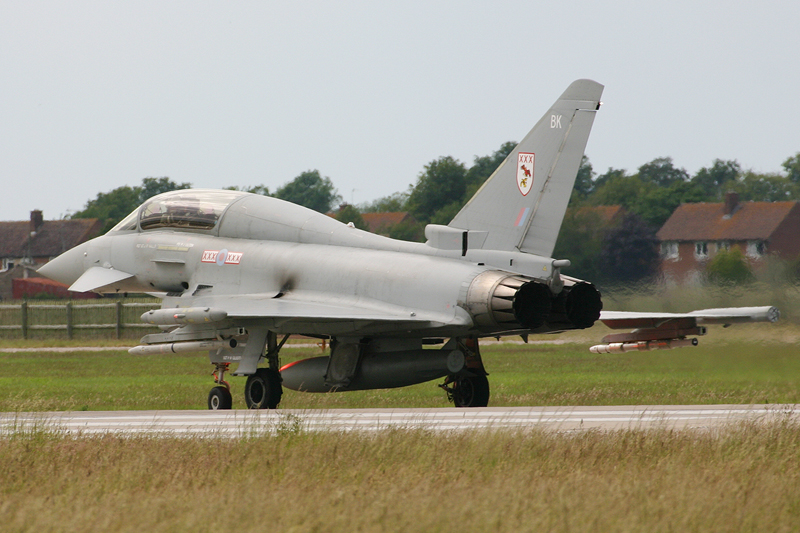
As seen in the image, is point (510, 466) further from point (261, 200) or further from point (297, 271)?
point (261, 200)

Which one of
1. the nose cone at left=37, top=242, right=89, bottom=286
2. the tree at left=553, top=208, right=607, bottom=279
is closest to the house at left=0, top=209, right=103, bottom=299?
the tree at left=553, top=208, right=607, bottom=279

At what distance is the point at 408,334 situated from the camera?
49.9 feet

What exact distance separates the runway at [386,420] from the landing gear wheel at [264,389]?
1.60 metres

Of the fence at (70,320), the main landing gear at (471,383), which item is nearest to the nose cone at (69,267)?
the main landing gear at (471,383)

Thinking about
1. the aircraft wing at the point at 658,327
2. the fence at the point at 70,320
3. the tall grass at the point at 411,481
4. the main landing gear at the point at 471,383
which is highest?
the aircraft wing at the point at 658,327

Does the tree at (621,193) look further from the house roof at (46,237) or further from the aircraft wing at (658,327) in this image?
the aircraft wing at (658,327)

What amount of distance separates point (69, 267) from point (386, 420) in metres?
8.91

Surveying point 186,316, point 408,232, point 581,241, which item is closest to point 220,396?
point 186,316

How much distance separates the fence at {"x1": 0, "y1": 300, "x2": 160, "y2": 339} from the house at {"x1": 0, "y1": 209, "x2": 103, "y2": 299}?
46563mm

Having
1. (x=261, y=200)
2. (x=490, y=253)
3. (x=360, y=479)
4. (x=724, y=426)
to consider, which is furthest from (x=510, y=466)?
(x=261, y=200)

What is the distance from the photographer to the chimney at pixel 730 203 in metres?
62.8

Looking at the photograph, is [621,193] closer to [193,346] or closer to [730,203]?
[730,203]

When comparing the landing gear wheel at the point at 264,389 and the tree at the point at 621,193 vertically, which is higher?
the tree at the point at 621,193

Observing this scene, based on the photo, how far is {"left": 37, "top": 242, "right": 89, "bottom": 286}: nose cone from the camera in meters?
19.0
